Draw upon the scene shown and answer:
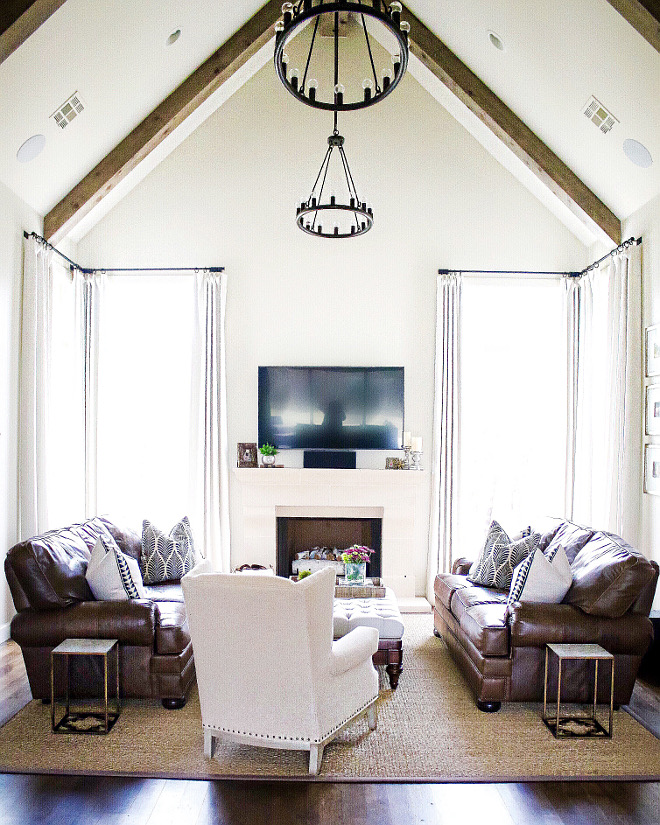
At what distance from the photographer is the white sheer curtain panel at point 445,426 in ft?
21.0

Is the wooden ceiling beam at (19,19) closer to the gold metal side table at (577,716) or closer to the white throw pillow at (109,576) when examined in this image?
the white throw pillow at (109,576)

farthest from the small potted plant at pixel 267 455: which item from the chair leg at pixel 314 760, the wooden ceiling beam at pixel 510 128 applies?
the chair leg at pixel 314 760

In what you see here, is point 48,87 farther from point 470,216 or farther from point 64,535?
point 470,216

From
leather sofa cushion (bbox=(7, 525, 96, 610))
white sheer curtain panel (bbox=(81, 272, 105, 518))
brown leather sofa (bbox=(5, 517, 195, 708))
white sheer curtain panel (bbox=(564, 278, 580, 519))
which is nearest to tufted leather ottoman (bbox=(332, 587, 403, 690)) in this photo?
brown leather sofa (bbox=(5, 517, 195, 708))

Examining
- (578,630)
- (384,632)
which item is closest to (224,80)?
(384,632)

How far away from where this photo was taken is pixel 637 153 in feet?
16.1

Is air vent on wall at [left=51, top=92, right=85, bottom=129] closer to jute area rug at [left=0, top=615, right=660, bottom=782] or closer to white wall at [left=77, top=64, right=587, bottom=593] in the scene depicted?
white wall at [left=77, top=64, right=587, bottom=593]

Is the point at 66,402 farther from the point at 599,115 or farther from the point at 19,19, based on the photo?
the point at 599,115

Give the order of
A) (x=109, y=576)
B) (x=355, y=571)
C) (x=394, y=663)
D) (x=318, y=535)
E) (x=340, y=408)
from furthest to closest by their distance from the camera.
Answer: (x=318, y=535) → (x=340, y=408) → (x=355, y=571) → (x=394, y=663) → (x=109, y=576)

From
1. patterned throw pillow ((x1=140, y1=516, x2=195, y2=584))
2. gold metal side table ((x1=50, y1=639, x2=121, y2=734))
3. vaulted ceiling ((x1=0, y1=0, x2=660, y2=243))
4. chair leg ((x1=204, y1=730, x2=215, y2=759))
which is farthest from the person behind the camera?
patterned throw pillow ((x1=140, y1=516, x2=195, y2=584))

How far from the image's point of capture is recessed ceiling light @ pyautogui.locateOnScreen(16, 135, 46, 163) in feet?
15.7

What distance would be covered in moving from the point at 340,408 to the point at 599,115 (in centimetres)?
322

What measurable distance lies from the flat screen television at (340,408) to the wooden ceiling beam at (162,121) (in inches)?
86.0

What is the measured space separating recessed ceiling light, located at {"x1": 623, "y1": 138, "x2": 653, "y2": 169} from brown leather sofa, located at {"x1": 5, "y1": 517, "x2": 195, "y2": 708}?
4435mm
